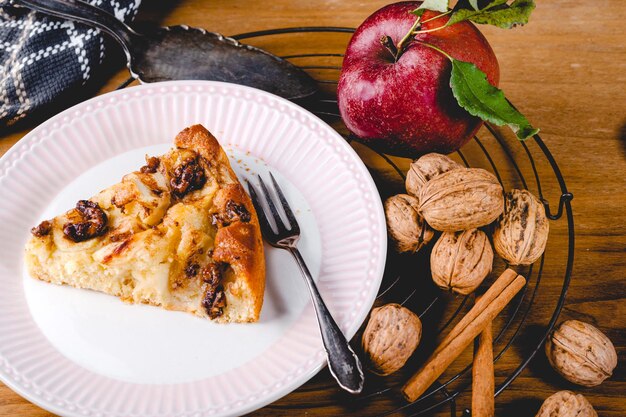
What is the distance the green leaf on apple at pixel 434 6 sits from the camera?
1.51 metres

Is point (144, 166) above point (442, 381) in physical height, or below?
above

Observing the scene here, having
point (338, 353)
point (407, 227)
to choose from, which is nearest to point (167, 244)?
point (338, 353)

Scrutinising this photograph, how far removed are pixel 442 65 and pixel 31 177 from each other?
3.74 feet

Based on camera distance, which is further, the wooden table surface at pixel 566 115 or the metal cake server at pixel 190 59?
the metal cake server at pixel 190 59

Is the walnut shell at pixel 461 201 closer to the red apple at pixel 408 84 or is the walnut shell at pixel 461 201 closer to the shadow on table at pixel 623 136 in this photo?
the red apple at pixel 408 84

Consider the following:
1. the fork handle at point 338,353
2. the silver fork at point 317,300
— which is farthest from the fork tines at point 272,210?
the fork handle at point 338,353

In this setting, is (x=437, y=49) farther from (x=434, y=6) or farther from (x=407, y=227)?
(x=407, y=227)

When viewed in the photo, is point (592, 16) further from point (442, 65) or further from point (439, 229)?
point (439, 229)

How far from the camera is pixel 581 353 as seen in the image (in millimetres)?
→ 1513

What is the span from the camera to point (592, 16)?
2164mm

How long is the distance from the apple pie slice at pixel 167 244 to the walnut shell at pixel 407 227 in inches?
13.7

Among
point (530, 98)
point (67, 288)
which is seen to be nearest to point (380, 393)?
point (67, 288)

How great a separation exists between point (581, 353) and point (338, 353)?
1.97 ft

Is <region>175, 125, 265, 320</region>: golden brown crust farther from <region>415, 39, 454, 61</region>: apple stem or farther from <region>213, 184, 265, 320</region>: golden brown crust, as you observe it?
<region>415, 39, 454, 61</region>: apple stem
